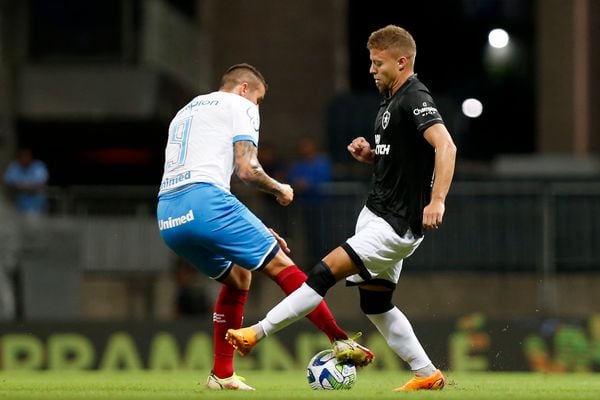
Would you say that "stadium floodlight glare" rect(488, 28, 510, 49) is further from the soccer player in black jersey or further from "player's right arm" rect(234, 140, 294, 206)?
"player's right arm" rect(234, 140, 294, 206)

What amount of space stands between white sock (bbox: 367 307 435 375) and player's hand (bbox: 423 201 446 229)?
2.89ft

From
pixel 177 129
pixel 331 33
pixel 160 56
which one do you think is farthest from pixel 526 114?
pixel 177 129

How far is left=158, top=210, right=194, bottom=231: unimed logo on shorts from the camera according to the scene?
9375 millimetres

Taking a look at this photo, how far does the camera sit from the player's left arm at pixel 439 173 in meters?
8.71

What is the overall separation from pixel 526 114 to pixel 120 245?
7.55 m

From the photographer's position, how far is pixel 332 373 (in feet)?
30.6

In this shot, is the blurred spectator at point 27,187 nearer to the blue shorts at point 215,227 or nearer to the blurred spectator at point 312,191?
the blurred spectator at point 312,191

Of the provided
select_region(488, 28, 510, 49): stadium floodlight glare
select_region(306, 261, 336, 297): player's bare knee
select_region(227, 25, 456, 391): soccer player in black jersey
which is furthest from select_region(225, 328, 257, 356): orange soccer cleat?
select_region(488, 28, 510, 49): stadium floodlight glare

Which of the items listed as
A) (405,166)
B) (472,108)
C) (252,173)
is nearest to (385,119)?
(405,166)

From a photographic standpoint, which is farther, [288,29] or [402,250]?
[288,29]

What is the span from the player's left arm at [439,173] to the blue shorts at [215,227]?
1.20 m

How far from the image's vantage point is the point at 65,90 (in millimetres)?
21406

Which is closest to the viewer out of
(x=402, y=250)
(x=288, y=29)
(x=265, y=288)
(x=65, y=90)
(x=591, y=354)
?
(x=402, y=250)

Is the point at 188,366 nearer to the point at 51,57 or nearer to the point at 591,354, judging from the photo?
the point at 591,354
